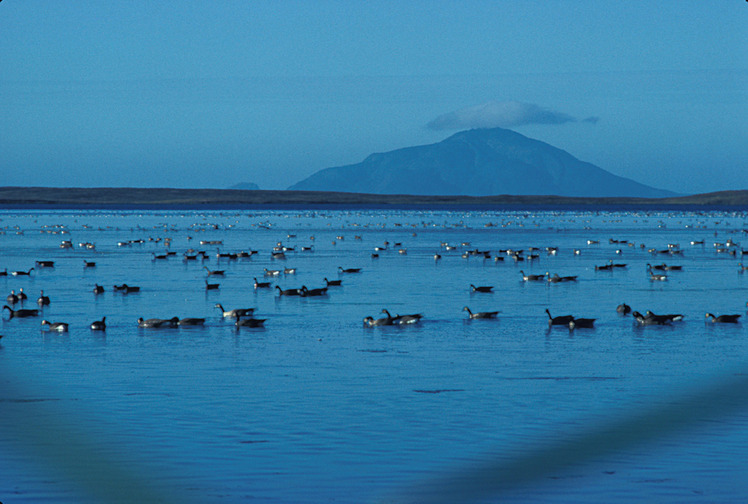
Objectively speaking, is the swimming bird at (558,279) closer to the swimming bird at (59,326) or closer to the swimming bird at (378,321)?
the swimming bird at (378,321)

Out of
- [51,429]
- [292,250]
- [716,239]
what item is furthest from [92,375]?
[716,239]

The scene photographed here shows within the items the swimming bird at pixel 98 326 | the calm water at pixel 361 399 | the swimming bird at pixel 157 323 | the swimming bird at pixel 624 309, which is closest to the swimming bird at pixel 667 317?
the calm water at pixel 361 399

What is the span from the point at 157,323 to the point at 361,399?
10475 millimetres

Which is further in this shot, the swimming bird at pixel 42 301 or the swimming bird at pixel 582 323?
the swimming bird at pixel 42 301

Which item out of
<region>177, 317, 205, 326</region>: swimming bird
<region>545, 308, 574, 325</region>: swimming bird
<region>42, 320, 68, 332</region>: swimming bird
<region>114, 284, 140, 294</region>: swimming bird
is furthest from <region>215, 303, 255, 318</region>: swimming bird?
<region>545, 308, 574, 325</region>: swimming bird

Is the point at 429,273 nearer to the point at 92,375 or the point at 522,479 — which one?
the point at 92,375

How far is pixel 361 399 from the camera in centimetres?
1700

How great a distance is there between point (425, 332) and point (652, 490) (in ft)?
44.0

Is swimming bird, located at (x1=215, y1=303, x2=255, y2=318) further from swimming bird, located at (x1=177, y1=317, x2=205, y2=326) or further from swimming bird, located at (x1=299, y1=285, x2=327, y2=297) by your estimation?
swimming bird, located at (x1=299, y1=285, x2=327, y2=297)

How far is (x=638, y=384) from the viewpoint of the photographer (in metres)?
18.4

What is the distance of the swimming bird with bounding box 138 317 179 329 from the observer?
2603cm

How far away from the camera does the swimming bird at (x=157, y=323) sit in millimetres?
26031

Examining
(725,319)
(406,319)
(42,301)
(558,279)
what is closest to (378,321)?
(406,319)

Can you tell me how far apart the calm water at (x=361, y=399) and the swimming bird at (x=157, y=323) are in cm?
70
